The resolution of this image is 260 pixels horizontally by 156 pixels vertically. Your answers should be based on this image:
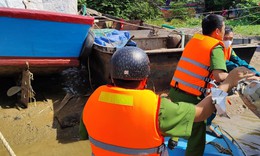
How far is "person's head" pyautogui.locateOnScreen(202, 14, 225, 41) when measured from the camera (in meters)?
2.88

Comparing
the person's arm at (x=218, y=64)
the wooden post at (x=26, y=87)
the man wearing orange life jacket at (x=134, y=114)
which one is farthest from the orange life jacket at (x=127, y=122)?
the wooden post at (x=26, y=87)

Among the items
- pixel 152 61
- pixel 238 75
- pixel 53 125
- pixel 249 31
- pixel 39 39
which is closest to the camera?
pixel 238 75

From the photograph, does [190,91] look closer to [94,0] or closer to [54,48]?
[54,48]

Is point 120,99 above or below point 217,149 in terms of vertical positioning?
above

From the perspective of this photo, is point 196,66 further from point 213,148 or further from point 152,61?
point 152,61

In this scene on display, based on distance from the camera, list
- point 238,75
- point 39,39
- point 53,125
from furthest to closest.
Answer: point 39,39 → point 53,125 → point 238,75

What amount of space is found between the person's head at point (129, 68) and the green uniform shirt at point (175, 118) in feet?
0.58

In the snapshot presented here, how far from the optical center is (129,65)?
5.10 ft

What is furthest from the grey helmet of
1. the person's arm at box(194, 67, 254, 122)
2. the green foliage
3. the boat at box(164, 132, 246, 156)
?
the green foliage

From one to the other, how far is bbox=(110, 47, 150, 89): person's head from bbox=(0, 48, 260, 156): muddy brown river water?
261 cm

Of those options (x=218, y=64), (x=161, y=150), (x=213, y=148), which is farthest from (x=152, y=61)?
(x=161, y=150)

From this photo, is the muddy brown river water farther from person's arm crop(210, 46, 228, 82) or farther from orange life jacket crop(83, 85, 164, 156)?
orange life jacket crop(83, 85, 164, 156)

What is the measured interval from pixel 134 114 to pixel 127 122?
0.19 feet

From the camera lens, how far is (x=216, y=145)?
3375 mm
